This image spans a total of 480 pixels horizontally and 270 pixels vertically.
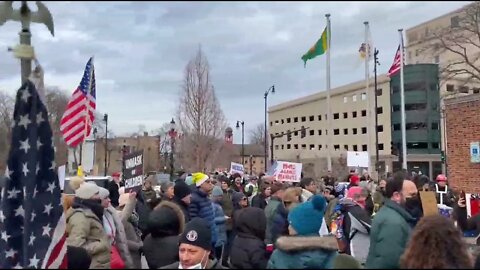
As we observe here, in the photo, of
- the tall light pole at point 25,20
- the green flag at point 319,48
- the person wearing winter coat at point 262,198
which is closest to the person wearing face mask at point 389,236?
the tall light pole at point 25,20

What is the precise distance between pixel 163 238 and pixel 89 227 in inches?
28.4

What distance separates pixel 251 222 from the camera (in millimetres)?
5832

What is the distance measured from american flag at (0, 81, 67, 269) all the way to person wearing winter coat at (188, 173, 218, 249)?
4.22m

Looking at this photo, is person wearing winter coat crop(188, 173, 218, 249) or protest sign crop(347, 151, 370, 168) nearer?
person wearing winter coat crop(188, 173, 218, 249)

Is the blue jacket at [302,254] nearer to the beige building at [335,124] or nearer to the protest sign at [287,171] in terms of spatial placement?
the protest sign at [287,171]

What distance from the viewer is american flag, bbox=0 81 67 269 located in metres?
4.49

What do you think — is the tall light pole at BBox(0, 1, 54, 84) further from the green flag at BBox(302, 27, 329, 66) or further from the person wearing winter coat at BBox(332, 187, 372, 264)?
the green flag at BBox(302, 27, 329, 66)

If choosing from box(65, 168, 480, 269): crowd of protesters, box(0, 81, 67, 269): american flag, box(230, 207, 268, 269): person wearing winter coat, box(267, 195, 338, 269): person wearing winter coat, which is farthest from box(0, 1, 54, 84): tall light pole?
box(230, 207, 268, 269): person wearing winter coat

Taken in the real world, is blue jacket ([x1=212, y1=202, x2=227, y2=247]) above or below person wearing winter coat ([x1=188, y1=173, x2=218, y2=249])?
below

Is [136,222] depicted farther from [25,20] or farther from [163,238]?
[25,20]

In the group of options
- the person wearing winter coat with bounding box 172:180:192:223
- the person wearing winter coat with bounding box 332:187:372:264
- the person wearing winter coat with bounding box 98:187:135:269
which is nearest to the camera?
the person wearing winter coat with bounding box 98:187:135:269

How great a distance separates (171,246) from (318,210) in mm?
1521

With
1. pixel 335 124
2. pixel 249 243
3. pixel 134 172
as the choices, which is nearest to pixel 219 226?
pixel 134 172

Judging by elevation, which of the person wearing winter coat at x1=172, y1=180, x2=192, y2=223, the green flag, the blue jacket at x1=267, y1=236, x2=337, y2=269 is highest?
the green flag
